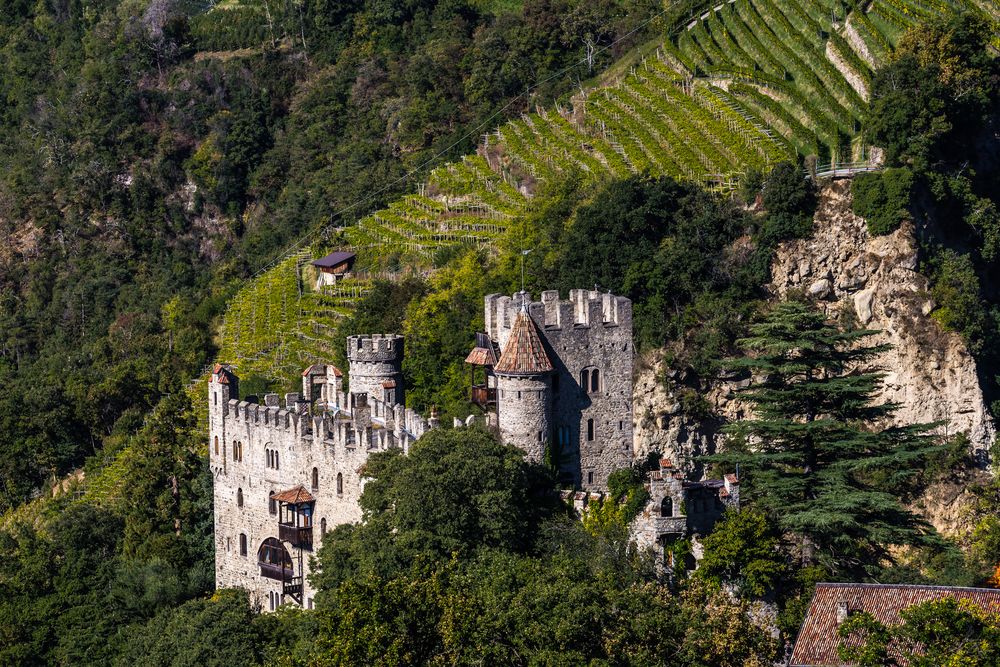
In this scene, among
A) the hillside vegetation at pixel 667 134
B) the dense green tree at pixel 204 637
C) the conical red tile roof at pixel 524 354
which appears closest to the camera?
the conical red tile roof at pixel 524 354

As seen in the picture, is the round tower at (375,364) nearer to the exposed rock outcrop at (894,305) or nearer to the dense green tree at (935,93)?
the exposed rock outcrop at (894,305)

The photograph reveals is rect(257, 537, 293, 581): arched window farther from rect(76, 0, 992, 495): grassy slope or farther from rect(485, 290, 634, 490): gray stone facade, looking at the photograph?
rect(76, 0, 992, 495): grassy slope

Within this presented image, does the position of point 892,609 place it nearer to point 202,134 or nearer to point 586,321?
point 586,321

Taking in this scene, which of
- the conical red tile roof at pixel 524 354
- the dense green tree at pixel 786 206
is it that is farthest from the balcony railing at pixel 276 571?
the dense green tree at pixel 786 206

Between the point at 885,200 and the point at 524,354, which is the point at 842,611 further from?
the point at 885,200

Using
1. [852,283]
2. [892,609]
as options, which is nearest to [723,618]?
Result: [892,609]

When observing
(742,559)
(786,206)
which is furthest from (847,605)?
(786,206)
